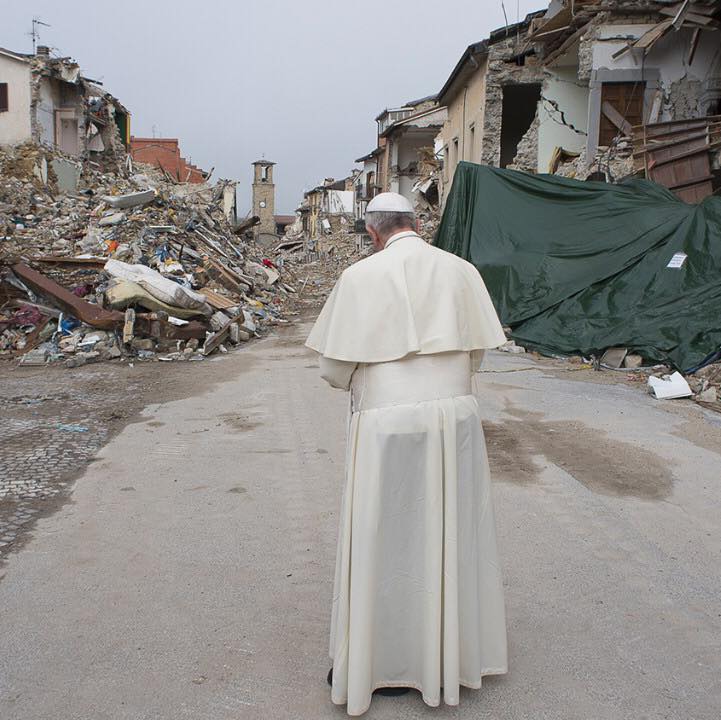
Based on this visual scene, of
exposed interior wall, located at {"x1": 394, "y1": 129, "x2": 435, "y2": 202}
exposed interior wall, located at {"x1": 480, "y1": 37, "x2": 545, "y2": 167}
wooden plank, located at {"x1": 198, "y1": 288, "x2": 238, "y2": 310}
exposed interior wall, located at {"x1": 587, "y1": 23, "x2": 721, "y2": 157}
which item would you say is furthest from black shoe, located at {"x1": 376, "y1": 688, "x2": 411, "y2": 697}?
exposed interior wall, located at {"x1": 394, "y1": 129, "x2": 435, "y2": 202}

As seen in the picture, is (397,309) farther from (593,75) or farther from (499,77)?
(499,77)

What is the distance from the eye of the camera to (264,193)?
71.6 m

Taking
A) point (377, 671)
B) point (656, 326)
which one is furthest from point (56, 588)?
point (656, 326)

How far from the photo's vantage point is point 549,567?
12.5 feet

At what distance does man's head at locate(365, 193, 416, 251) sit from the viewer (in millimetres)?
2613

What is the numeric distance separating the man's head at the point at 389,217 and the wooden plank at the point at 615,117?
1590 cm

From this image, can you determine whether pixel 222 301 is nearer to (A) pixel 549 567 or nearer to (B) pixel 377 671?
(A) pixel 549 567

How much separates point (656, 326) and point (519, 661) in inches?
312

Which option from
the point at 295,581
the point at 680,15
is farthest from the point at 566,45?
the point at 295,581

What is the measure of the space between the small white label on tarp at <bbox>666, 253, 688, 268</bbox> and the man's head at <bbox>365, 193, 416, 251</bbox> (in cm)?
916

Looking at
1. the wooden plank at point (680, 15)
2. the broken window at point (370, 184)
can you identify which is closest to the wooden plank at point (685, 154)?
the wooden plank at point (680, 15)

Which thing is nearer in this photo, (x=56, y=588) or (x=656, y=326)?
(x=56, y=588)

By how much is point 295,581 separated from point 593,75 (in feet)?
52.5

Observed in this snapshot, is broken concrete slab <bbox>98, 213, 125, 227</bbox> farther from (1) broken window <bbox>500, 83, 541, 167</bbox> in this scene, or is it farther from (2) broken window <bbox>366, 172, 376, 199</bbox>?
(2) broken window <bbox>366, 172, 376, 199</bbox>
